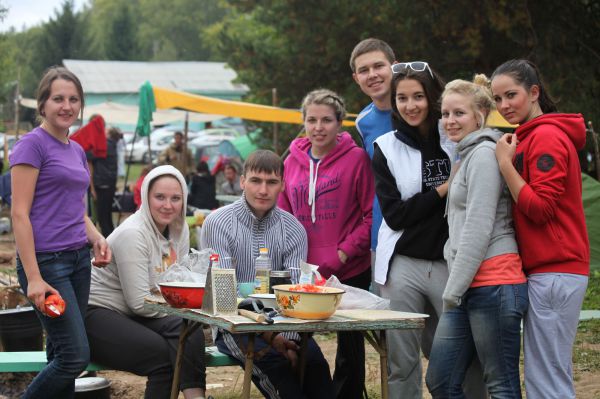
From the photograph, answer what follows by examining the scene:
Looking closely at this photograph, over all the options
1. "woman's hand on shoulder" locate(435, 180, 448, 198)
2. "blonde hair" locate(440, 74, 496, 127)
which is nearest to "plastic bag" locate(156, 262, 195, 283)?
"woman's hand on shoulder" locate(435, 180, 448, 198)

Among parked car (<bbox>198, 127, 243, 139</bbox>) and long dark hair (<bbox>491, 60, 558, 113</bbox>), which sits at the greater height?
parked car (<bbox>198, 127, 243, 139</bbox>)

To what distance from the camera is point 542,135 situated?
3.67 m

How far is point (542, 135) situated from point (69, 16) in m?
61.8

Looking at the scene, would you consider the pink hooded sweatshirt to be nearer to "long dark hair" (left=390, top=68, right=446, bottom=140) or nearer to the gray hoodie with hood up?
"long dark hair" (left=390, top=68, right=446, bottom=140)

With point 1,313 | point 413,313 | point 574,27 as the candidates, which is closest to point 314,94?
point 413,313

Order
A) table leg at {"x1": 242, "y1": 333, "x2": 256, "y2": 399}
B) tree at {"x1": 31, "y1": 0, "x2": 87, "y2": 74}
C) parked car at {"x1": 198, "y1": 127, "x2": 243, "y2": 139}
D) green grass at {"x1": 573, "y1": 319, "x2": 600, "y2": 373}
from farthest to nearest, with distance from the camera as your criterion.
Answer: tree at {"x1": 31, "y1": 0, "x2": 87, "y2": 74} < parked car at {"x1": 198, "y1": 127, "x2": 243, "y2": 139} < green grass at {"x1": 573, "y1": 319, "x2": 600, "y2": 373} < table leg at {"x1": 242, "y1": 333, "x2": 256, "y2": 399}

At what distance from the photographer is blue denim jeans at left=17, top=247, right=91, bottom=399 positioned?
4.18 meters

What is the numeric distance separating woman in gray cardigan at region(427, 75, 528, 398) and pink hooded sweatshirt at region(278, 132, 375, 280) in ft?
→ 3.49

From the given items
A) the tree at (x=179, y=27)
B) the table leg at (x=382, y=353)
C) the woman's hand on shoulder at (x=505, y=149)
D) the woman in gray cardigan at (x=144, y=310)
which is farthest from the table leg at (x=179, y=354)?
the tree at (x=179, y=27)

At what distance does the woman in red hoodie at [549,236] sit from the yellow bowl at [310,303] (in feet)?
2.63

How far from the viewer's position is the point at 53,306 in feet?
13.3

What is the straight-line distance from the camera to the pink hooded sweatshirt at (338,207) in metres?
4.96

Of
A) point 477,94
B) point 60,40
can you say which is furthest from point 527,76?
point 60,40

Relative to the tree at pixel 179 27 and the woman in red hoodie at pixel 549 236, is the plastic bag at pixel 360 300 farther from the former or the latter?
the tree at pixel 179 27
